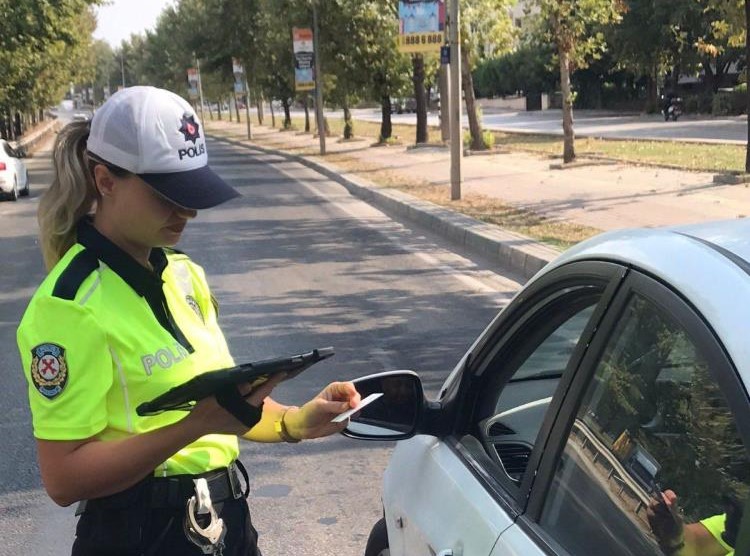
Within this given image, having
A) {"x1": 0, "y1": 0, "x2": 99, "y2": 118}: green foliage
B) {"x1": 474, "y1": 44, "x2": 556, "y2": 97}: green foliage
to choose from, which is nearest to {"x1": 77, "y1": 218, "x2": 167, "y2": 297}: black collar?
{"x1": 0, "y1": 0, "x2": 99, "y2": 118}: green foliage

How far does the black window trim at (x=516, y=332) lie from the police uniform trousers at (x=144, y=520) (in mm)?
610

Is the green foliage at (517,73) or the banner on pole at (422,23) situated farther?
the green foliage at (517,73)

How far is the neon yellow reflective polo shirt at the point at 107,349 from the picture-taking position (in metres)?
1.76

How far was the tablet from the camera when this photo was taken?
1.63 meters

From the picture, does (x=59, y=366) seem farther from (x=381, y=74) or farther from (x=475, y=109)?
(x=381, y=74)

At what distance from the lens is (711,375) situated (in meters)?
1.48

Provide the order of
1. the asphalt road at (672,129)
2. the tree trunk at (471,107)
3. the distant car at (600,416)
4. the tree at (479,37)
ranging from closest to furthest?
1. the distant car at (600,416)
2. the tree at (479,37)
3. the tree trunk at (471,107)
4. the asphalt road at (672,129)

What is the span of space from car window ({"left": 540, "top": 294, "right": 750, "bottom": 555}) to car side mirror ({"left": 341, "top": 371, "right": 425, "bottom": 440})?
0.55 m

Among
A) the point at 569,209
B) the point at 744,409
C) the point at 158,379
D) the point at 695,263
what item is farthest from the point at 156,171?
the point at 569,209

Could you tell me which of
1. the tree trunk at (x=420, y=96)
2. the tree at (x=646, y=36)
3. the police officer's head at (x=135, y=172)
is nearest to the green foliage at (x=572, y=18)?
the tree trunk at (x=420, y=96)

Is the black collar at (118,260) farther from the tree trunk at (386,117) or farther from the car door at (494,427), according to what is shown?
the tree trunk at (386,117)

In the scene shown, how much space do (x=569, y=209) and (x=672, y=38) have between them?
1348 inches

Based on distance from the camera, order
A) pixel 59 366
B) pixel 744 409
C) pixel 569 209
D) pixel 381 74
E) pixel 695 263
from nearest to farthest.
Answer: pixel 744 409
pixel 695 263
pixel 59 366
pixel 569 209
pixel 381 74

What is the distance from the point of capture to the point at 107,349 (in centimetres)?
181
